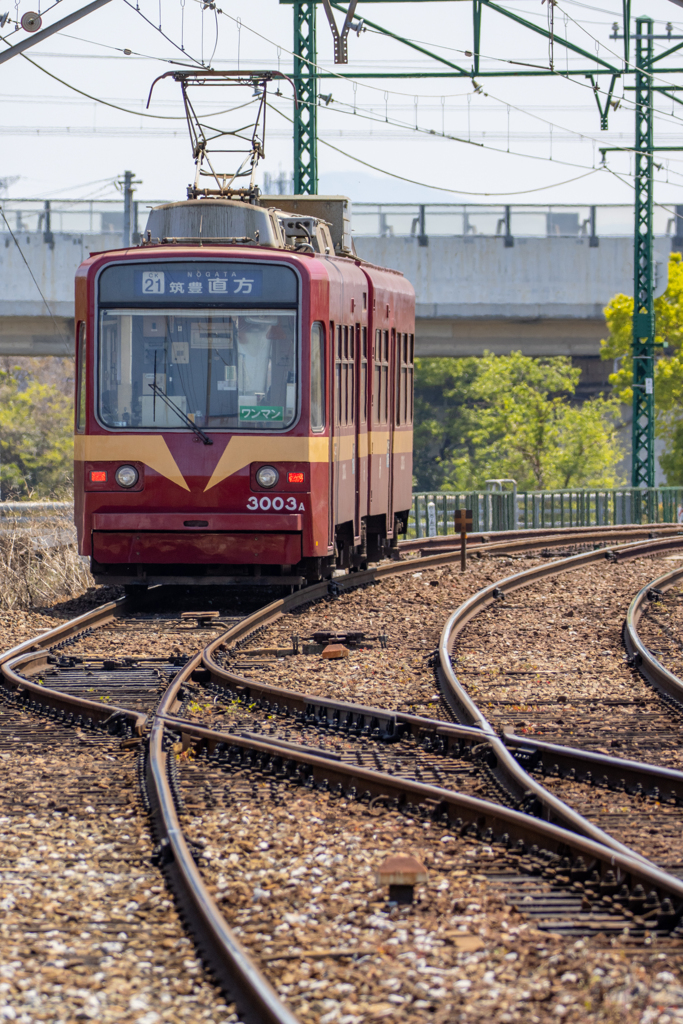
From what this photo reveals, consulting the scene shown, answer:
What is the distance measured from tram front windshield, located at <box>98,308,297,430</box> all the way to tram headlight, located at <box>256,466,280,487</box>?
39 centimetres

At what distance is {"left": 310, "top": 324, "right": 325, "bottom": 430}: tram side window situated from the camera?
1399cm

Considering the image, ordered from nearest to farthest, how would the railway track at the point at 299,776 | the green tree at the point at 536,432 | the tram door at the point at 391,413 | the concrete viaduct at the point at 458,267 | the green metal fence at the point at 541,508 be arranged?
1. the railway track at the point at 299,776
2. the tram door at the point at 391,413
3. the green metal fence at the point at 541,508
4. the concrete viaduct at the point at 458,267
5. the green tree at the point at 536,432

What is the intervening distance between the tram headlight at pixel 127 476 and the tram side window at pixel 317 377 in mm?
1719

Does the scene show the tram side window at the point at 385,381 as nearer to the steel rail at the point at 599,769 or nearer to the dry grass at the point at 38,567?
the dry grass at the point at 38,567

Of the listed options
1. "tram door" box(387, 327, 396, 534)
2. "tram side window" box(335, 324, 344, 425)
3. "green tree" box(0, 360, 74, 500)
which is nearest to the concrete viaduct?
"green tree" box(0, 360, 74, 500)

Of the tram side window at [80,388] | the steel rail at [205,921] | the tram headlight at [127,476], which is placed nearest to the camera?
the steel rail at [205,921]

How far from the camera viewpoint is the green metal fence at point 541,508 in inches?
1166

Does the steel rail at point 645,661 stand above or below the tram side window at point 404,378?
below

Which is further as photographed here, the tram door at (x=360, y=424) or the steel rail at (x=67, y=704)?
the tram door at (x=360, y=424)

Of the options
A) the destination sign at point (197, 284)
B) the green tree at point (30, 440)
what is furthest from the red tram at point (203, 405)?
the green tree at point (30, 440)

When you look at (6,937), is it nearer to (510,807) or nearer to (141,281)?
(510,807)

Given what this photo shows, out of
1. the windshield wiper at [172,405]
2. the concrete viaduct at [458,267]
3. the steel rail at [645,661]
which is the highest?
the concrete viaduct at [458,267]

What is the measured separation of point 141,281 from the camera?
1395 centimetres

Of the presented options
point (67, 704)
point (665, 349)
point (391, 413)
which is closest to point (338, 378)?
point (391, 413)
